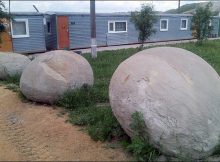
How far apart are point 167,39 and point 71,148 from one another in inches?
876

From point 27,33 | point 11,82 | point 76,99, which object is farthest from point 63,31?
point 76,99

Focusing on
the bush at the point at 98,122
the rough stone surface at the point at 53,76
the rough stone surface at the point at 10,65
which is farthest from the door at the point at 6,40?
the bush at the point at 98,122

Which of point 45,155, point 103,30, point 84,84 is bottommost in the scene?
point 45,155

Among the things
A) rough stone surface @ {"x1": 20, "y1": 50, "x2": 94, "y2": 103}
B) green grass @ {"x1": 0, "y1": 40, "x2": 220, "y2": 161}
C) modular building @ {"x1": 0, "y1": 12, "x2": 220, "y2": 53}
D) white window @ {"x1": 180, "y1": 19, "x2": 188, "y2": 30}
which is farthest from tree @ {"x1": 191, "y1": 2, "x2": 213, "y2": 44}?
rough stone surface @ {"x1": 20, "y1": 50, "x2": 94, "y2": 103}

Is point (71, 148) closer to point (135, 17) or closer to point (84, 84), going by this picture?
point (84, 84)

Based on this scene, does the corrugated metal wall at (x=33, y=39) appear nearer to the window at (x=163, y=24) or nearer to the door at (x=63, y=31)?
the door at (x=63, y=31)

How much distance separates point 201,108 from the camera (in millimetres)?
4180

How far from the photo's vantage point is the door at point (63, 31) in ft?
63.0

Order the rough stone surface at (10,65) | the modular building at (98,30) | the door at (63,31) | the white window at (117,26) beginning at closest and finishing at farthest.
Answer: the rough stone surface at (10,65), the door at (63,31), the modular building at (98,30), the white window at (117,26)

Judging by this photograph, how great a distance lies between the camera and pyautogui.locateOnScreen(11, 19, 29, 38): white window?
17688 millimetres

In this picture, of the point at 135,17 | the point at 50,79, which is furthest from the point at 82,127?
the point at 135,17

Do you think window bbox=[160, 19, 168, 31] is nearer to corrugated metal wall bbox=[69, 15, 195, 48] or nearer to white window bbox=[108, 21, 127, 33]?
corrugated metal wall bbox=[69, 15, 195, 48]

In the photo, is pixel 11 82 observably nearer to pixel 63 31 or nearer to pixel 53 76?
pixel 53 76

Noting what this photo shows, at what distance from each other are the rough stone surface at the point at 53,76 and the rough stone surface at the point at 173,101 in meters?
2.33
